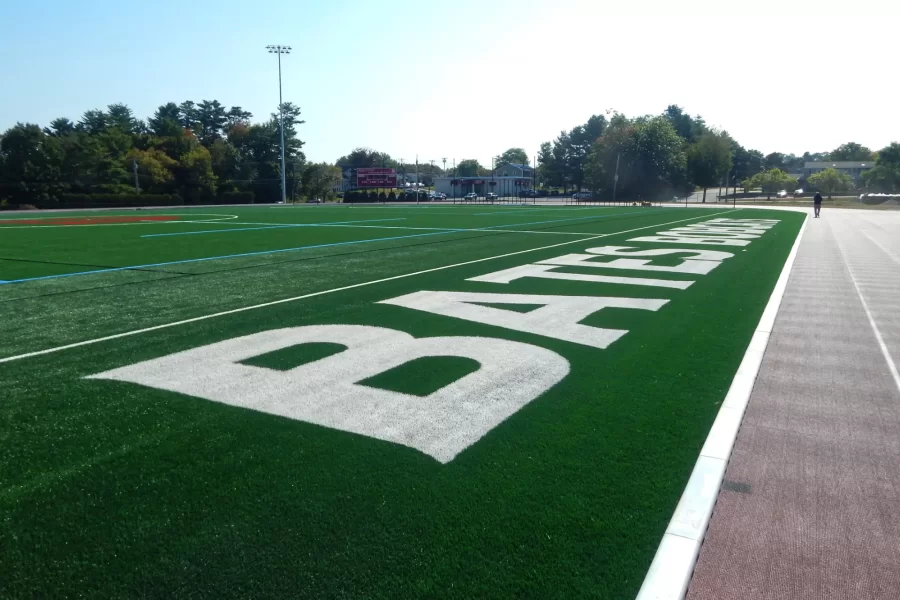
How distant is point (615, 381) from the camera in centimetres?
489

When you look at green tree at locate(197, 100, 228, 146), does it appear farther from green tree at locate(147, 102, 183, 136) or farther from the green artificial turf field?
the green artificial turf field

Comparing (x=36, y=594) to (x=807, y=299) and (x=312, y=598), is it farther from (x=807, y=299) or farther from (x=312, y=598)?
(x=807, y=299)

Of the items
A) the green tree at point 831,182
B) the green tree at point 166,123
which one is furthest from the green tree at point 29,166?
the green tree at point 831,182

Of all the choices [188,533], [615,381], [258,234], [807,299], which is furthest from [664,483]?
[258,234]

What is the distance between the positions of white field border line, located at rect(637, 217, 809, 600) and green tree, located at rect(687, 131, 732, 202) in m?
81.2

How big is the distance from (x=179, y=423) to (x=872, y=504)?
3.77 meters

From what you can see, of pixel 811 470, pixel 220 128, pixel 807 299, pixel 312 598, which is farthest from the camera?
pixel 220 128

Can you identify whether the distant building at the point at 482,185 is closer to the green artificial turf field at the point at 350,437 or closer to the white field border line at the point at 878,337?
the white field border line at the point at 878,337

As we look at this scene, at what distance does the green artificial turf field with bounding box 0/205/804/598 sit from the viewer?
8.34 feet

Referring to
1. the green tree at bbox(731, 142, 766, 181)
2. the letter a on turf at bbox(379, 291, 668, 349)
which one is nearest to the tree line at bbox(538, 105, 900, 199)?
the green tree at bbox(731, 142, 766, 181)

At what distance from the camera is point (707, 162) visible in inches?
3127

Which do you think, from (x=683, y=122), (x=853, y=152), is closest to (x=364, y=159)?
(x=683, y=122)

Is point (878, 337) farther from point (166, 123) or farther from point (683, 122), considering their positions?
point (683, 122)

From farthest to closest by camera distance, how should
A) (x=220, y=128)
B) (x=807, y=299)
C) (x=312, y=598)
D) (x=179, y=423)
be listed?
1. (x=220, y=128)
2. (x=807, y=299)
3. (x=179, y=423)
4. (x=312, y=598)
